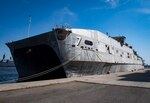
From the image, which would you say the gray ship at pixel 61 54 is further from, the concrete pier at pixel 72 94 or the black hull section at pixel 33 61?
the concrete pier at pixel 72 94

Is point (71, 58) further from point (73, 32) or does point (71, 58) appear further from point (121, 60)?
point (121, 60)

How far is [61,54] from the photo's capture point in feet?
53.3

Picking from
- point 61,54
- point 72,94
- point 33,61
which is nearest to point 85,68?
point 61,54

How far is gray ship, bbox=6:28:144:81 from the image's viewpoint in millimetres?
16484

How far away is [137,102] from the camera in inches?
241

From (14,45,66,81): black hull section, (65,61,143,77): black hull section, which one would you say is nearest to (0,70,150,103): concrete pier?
(65,61,143,77): black hull section

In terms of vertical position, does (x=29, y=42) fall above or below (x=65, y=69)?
above

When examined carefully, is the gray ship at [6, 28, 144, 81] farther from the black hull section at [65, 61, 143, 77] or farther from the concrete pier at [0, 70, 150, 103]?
the concrete pier at [0, 70, 150, 103]

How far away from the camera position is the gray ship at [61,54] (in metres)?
16.5

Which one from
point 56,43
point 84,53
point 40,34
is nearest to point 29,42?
point 40,34

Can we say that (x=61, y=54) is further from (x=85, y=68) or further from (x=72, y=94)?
(x=72, y=94)

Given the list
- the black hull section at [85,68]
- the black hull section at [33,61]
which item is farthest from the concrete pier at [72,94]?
the black hull section at [33,61]

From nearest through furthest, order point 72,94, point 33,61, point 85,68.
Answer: point 72,94, point 85,68, point 33,61

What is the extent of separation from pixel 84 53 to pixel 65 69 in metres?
3.18
